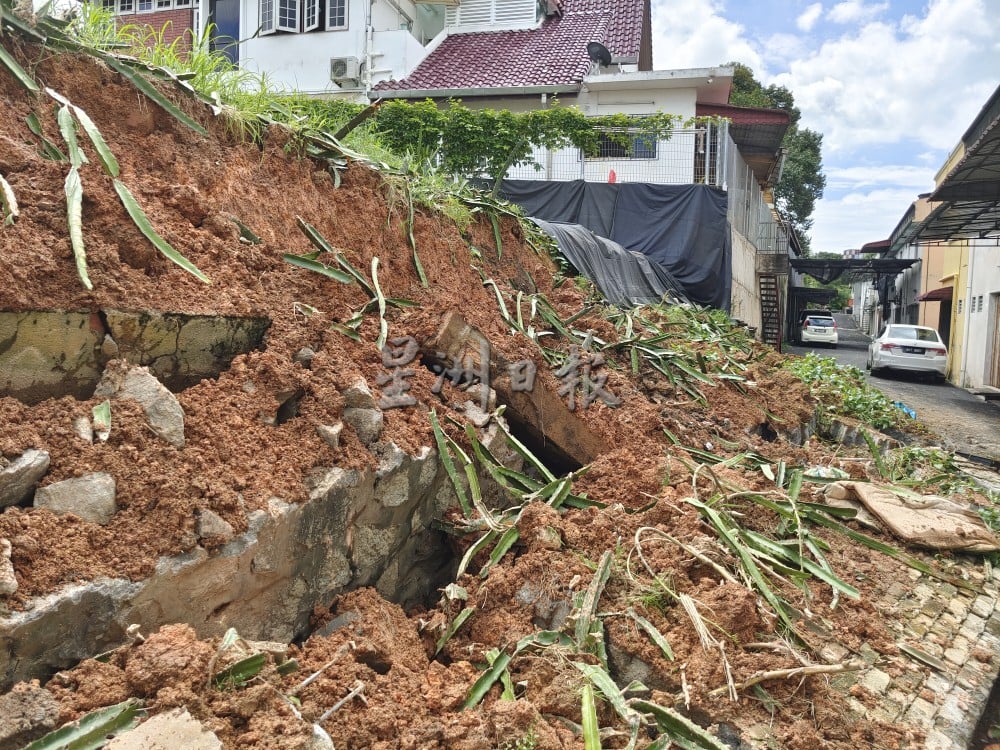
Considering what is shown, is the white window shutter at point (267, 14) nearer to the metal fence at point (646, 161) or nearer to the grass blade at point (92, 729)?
the metal fence at point (646, 161)

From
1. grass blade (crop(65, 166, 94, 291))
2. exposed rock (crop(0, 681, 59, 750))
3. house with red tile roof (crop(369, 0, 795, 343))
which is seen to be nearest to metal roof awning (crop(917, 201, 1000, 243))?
house with red tile roof (crop(369, 0, 795, 343))

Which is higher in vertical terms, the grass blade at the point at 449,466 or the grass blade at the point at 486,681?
the grass blade at the point at 449,466

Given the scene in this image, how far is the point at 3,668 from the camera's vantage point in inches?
75.4

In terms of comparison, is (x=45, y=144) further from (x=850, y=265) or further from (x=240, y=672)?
(x=850, y=265)

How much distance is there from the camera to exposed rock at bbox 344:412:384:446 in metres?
3.20

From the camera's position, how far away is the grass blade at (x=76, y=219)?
264 centimetres

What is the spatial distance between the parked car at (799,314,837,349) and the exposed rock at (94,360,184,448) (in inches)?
1275

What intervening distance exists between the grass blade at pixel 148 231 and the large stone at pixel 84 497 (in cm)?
105

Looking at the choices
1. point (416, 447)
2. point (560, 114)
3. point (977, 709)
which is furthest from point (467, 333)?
point (560, 114)

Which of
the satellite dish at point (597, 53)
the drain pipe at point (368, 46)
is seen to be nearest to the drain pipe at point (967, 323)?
the satellite dish at point (597, 53)

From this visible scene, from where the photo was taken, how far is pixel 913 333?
19.2 m

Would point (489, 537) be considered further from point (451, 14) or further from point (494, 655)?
point (451, 14)

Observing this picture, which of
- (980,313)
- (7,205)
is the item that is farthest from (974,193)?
(7,205)

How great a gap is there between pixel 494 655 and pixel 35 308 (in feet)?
6.66
